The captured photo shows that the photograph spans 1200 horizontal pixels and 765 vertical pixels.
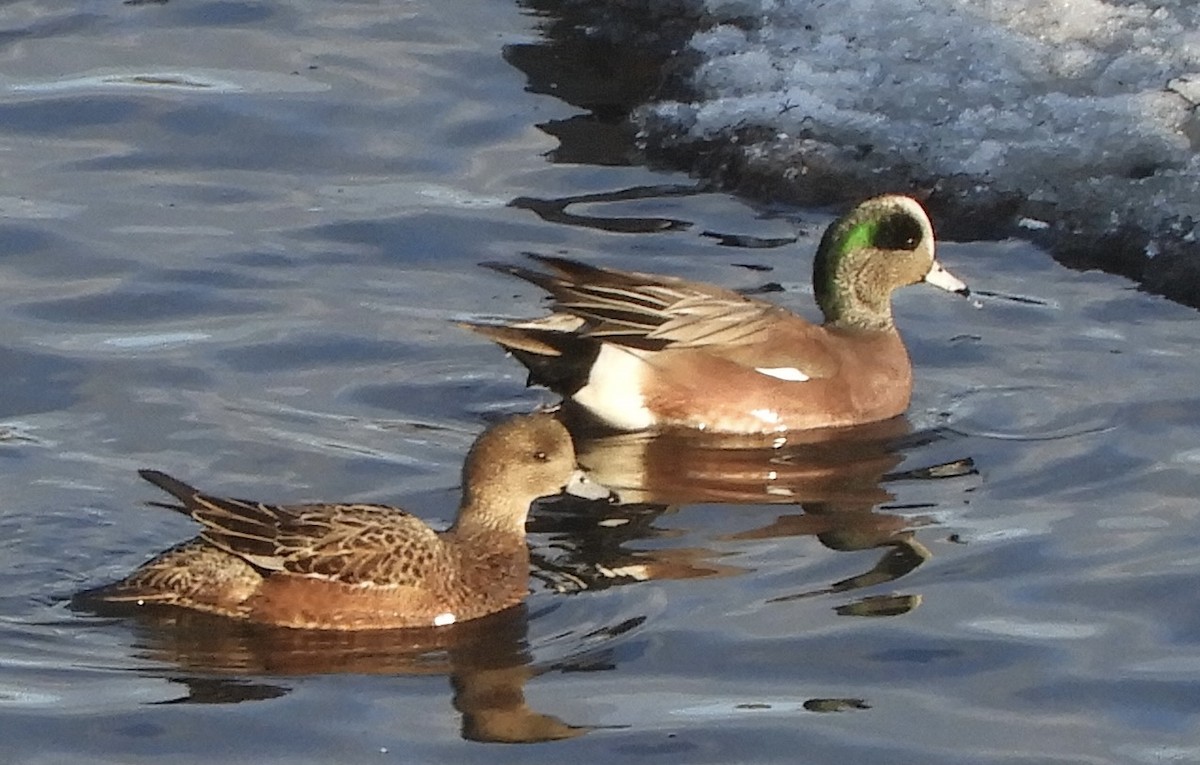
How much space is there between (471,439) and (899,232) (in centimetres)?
182

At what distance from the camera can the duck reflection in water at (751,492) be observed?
6391 mm

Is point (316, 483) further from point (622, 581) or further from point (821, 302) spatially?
point (821, 302)

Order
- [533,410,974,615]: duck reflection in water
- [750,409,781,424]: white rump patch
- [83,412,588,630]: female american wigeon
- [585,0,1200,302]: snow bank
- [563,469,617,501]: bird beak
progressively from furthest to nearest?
[585,0,1200,302]: snow bank < [750,409,781,424]: white rump patch < [563,469,617,501]: bird beak < [533,410,974,615]: duck reflection in water < [83,412,588,630]: female american wigeon

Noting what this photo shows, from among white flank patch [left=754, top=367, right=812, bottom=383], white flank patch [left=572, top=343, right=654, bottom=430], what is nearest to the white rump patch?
white flank patch [left=754, top=367, right=812, bottom=383]

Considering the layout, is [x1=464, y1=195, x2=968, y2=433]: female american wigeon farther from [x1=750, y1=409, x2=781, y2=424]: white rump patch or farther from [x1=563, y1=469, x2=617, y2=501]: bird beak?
[x1=563, y1=469, x2=617, y2=501]: bird beak

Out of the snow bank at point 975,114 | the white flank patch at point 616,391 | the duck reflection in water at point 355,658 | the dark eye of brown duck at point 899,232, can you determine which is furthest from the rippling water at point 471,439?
the dark eye of brown duck at point 899,232

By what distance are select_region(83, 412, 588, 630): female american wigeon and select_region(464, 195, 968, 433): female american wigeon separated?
5.99ft

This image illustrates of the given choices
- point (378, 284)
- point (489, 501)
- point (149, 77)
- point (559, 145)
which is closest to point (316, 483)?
point (489, 501)

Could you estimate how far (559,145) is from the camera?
10.4 metres

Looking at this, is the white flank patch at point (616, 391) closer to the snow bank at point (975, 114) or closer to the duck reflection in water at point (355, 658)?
the duck reflection in water at point (355, 658)

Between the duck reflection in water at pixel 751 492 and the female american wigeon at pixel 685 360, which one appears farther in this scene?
the female american wigeon at pixel 685 360

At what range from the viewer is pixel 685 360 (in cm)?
798

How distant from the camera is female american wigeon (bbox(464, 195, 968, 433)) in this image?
792 centimetres

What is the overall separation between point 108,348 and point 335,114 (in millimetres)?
2941
